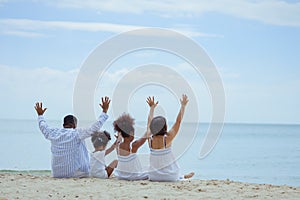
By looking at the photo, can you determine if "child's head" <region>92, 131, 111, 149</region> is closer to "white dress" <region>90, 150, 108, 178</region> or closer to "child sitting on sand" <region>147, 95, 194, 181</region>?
"white dress" <region>90, 150, 108, 178</region>

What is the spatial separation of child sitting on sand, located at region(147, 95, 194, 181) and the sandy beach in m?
0.22

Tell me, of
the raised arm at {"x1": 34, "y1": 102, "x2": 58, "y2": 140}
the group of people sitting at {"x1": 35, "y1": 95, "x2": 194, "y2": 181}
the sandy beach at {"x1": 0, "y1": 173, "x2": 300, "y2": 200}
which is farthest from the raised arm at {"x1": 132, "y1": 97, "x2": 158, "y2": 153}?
the raised arm at {"x1": 34, "y1": 102, "x2": 58, "y2": 140}

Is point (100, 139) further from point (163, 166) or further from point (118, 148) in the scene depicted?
point (163, 166)

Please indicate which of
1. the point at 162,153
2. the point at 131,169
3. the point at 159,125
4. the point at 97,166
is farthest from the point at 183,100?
the point at 97,166

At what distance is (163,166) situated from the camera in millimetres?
9453

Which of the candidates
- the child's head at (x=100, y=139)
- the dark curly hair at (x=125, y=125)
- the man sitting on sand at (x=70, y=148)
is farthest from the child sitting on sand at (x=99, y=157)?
the dark curly hair at (x=125, y=125)

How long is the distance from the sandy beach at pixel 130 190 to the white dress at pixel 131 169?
263 mm

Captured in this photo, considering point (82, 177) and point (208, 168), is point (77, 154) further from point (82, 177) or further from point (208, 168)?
point (208, 168)

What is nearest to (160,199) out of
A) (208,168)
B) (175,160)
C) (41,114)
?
(175,160)

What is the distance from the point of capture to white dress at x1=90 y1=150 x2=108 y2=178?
1003cm

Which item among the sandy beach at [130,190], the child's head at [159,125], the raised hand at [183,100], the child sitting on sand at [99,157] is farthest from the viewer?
the child sitting on sand at [99,157]

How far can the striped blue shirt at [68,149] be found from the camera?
970 centimetres

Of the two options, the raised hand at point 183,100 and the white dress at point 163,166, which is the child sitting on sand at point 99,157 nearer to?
the white dress at point 163,166

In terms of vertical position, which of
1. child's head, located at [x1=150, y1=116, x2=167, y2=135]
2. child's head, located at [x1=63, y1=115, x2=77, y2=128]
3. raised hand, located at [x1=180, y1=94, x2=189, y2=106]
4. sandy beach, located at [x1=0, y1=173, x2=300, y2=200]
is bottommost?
sandy beach, located at [x1=0, y1=173, x2=300, y2=200]
